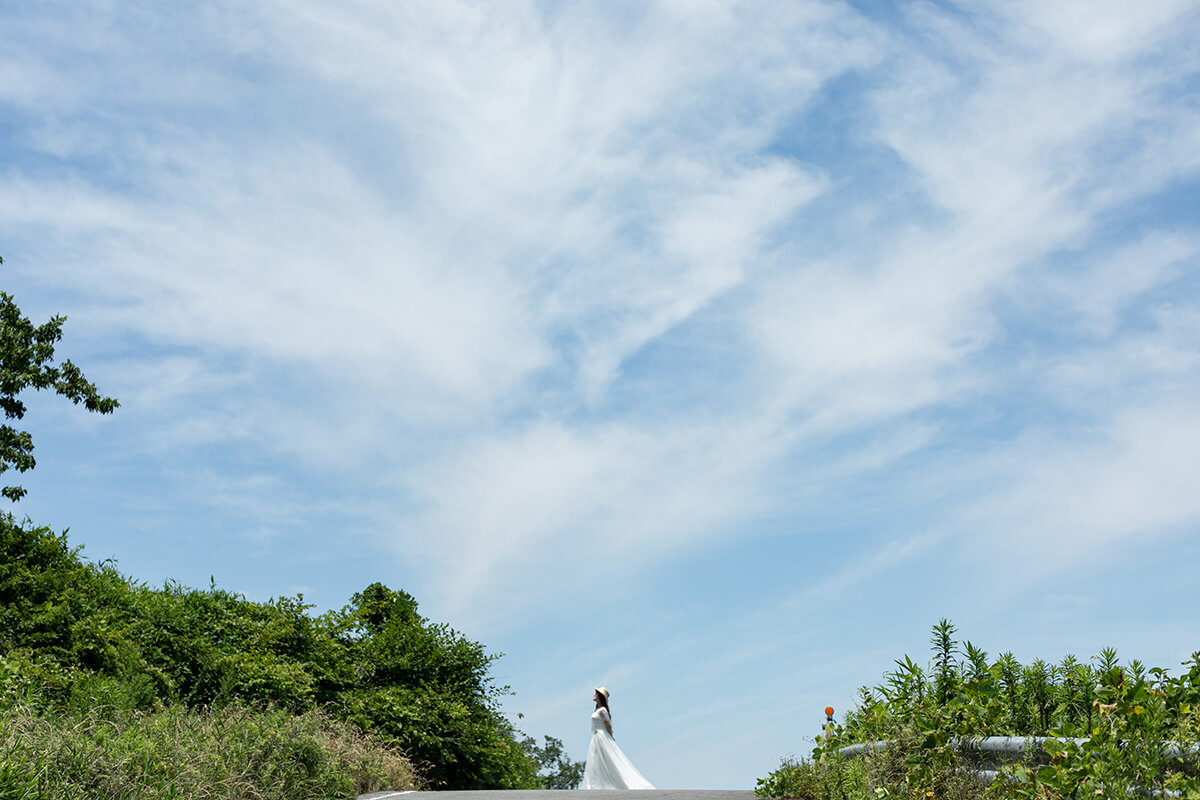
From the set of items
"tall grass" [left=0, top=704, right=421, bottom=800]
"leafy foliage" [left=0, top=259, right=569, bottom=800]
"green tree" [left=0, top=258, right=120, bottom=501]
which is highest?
"green tree" [left=0, top=258, right=120, bottom=501]

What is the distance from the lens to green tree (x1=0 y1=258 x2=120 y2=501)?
77.5ft

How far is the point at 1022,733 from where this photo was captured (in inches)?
256

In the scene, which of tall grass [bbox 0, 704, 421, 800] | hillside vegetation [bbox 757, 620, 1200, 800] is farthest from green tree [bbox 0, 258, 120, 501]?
hillside vegetation [bbox 757, 620, 1200, 800]

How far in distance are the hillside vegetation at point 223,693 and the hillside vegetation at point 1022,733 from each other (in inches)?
238

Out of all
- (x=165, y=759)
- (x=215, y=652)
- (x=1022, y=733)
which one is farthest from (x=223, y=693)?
(x=1022, y=733)

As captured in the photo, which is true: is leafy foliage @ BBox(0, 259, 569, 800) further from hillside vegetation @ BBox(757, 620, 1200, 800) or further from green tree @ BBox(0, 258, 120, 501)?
Result: hillside vegetation @ BBox(757, 620, 1200, 800)

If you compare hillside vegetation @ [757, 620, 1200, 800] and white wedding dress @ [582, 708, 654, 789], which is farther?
white wedding dress @ [582, 708, 654, 789]

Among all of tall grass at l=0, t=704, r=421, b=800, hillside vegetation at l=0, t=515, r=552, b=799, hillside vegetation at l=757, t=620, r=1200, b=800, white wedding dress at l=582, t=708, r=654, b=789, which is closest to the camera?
hillside vegetation at l=757, t=620, r=1200, b=800

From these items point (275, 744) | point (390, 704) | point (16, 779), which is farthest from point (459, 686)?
point (16, 779)

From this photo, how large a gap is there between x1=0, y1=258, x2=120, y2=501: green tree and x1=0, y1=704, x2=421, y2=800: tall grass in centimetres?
1386

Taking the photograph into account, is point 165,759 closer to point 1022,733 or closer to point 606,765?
point 1022,733

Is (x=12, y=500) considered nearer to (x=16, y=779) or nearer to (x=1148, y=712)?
(x=16, y=779)

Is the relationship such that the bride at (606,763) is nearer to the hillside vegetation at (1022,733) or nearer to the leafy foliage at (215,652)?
the leafy foliage at (215,652)

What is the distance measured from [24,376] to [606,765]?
1812cm
